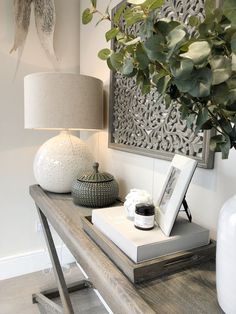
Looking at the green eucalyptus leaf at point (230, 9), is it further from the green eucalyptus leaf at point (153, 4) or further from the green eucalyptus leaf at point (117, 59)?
the green eucalyptus leaf at point (117, 59)

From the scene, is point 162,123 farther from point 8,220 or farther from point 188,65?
point 8,220

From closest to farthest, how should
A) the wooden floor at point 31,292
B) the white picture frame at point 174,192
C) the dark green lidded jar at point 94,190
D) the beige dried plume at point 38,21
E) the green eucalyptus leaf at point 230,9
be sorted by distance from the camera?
the green eucalyptus leaf at point 230,9, the white picture frame at point 174,192, the dark green lidded jar at point 94,190, the wooden floor at point 31,292, the beige dried plume at point 38,21

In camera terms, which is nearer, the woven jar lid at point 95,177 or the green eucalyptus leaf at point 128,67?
the green eucalyptus leaf at point 128,67

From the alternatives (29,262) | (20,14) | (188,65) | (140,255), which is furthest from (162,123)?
(29,262)

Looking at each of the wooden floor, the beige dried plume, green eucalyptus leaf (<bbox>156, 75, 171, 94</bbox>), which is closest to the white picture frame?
green eucalyptus leaf (<bbox>156, 75, 171, 94</bbox>)

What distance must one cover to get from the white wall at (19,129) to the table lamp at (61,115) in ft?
1.69

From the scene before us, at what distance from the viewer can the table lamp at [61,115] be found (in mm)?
1240

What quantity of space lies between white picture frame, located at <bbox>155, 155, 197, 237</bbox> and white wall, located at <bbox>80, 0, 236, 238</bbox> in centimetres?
14

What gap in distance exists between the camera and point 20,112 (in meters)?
1.80

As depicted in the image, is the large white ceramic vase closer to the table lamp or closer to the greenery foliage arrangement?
the greenery foliage arrangement

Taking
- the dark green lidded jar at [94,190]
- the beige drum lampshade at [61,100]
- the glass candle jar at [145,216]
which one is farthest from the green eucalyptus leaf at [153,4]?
the beige drum lampshade at [61,100]

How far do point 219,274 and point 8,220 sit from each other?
5.64 feet

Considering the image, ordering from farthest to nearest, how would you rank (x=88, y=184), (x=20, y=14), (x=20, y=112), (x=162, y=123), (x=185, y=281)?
1. (x=20, y=112)
2. (x=20, y=14)
3. (x=88, y=184)
4. (x=162, y=123)
5. (x=185, y=281)

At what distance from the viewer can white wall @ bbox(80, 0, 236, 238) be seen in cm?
76
